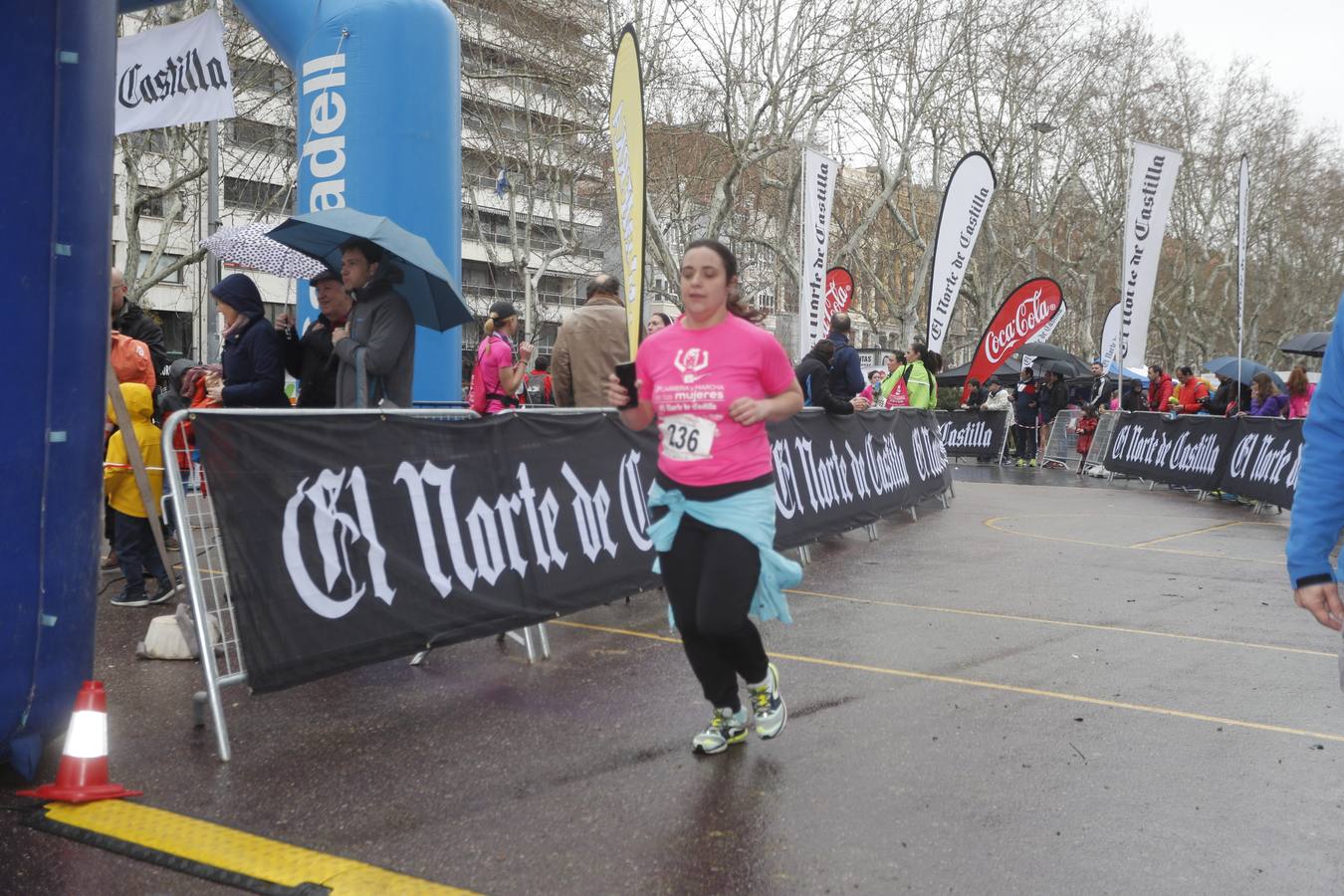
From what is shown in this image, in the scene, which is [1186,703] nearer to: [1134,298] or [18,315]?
[18,315]

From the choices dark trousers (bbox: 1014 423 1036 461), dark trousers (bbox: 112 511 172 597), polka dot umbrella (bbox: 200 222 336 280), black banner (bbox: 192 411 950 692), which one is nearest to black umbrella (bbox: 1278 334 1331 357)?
dark trousers (bbox: 1014 423 1036 461)

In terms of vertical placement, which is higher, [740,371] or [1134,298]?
[1134,298]

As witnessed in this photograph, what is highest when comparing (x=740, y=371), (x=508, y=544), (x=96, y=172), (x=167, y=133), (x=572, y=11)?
(x=572, y=11)

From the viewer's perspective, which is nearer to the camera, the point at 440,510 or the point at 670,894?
the point at 670,894

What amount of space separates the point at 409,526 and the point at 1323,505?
3.90 meters

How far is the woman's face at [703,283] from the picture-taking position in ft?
14.9

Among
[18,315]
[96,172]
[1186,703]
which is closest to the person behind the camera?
[18,315]

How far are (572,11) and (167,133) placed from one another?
9.87m

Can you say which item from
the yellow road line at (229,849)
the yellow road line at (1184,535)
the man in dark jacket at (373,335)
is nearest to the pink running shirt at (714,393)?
the yellow road line at (229,849)

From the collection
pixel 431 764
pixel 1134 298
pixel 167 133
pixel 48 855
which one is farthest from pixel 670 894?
pixel 167 133

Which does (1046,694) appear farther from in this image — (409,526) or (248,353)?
(248,353)

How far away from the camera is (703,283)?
454 cm

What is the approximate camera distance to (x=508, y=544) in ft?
20.5

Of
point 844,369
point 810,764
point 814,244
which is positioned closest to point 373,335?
point 810,764
